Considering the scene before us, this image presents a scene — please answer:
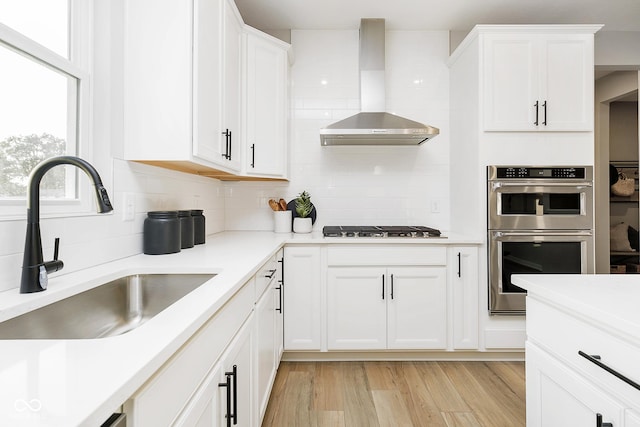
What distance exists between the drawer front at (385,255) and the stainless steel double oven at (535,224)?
1.30 feet

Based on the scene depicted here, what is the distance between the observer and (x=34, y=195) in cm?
96

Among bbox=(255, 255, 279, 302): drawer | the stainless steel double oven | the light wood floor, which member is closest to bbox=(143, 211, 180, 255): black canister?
bbox=(255, 255, 279, 302): drawer

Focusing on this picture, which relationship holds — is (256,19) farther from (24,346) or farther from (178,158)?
(24,346)

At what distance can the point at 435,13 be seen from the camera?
2.75m

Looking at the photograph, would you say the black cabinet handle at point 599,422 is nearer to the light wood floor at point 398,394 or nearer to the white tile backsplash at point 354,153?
the light wood floor at point 398,394

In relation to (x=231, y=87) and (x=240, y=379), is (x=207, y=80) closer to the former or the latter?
(x=231, y=87)

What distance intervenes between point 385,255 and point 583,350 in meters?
1.57

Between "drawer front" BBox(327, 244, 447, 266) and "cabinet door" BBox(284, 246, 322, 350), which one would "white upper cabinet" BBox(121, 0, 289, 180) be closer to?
"cabinet door" BBox(284, 246, 322, 350)

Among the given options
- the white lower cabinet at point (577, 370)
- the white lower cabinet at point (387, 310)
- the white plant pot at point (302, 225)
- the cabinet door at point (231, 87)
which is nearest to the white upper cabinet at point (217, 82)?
the cabinet door at point (231, 87)

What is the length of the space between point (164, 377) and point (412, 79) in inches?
119

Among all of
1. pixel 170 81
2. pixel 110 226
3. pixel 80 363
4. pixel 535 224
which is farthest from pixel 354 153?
pixel 80 363

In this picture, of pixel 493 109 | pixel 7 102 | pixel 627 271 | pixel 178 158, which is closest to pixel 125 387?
pixel 7 102

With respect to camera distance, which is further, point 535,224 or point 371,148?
point 371,148

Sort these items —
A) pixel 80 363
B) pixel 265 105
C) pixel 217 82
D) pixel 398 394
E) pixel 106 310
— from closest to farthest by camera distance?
1. pixel 80 363
2. pixel 106 310
3. pixel 217 82
4. pixel 398 394
5. pixel 265 105
